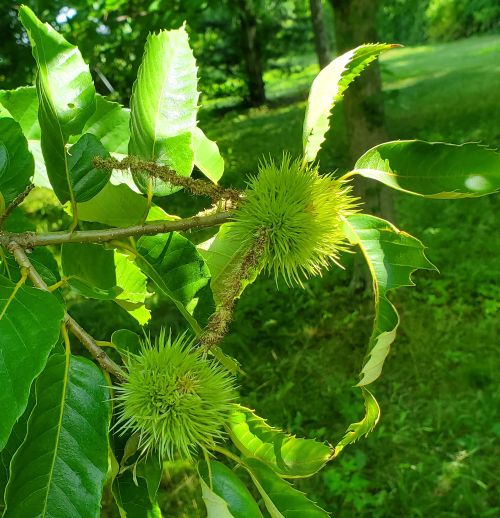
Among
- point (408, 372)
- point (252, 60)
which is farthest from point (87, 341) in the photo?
Answer: point (252, 60)

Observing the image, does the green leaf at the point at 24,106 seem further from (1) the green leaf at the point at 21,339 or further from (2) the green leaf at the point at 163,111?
(1) the green leaf at the point at 21,339

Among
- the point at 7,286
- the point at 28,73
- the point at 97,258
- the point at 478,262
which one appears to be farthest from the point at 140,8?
the point at 7,286

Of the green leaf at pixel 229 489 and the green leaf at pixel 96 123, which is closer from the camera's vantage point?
the green leaf at pixel 229 489

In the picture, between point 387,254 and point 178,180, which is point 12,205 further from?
point 387,254

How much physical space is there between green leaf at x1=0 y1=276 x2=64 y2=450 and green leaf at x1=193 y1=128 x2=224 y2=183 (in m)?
0.38

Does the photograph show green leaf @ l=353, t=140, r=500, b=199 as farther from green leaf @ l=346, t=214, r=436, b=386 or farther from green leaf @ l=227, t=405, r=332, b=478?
green leaf @ l=227, t=405, r=332, b=478

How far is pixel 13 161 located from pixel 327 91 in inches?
21.8

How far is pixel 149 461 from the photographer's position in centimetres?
93

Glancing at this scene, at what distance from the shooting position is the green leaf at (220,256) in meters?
1.02

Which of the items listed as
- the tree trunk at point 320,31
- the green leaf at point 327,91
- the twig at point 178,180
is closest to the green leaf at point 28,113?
the twig at point 178,180

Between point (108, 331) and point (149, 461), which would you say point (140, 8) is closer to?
point (108, 331)

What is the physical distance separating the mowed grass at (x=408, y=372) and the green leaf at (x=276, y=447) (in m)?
2.43

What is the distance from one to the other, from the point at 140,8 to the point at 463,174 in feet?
13.2

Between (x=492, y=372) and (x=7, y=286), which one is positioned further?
(x=492, y=372)
